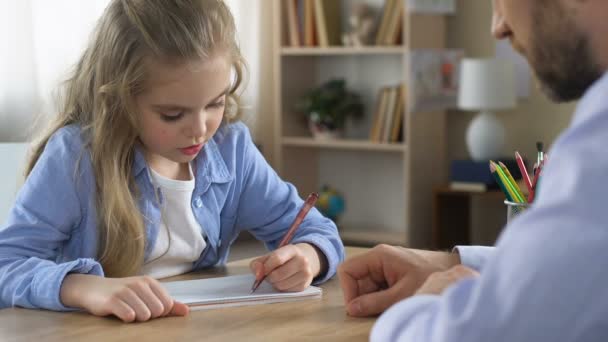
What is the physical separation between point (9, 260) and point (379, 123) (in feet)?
10.8

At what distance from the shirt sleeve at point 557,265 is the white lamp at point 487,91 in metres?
3.48

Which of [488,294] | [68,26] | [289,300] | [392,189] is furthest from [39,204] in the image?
[392,189]

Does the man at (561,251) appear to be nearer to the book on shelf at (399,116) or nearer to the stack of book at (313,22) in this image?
the book on shelf at (399,116)

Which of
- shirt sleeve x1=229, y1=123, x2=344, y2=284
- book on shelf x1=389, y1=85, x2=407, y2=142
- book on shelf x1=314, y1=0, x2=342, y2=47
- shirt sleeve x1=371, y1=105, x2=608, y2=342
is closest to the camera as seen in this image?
shirt sleeve x1=371, y1=105, x2=608, y2=342

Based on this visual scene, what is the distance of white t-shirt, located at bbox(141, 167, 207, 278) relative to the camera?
1.65m

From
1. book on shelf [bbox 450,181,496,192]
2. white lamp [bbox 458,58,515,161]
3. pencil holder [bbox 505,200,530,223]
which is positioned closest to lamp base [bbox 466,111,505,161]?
white lamp [bbox 458,58,515,161]

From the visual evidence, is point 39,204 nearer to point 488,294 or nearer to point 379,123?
point 488,294

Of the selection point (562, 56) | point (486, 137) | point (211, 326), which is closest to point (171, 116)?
point (211, 326)

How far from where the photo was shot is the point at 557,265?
0.73 m

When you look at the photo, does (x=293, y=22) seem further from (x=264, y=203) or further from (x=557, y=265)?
(x=557, y=265)

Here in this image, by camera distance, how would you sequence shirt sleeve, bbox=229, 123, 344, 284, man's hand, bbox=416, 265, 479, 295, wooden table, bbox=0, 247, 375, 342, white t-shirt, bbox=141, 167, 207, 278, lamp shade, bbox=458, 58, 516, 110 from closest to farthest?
1. man's hand, bbox=416, 265, 479, 295
2. wooden table, bbox=0, 247, 375, 342
3. white t-shirt, bbox=141, 167, 207, 278
4. shirt sleeve, bbox=229, 123, 344, 284
5. lamp shade, bbox=458, 58, 516, 110

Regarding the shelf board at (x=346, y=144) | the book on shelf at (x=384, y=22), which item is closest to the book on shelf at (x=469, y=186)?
the shelf board at (x=346, y=144)

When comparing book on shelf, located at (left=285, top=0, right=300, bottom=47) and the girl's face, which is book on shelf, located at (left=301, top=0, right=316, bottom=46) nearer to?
book on shelf, located at (left=285, top=0, right=300, bottom=47)

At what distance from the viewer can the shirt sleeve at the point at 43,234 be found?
1.36 meters
